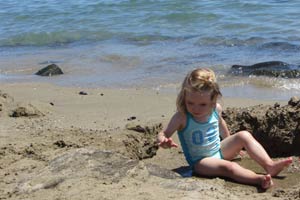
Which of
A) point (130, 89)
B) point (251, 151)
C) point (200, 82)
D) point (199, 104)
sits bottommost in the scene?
point (130, 89)

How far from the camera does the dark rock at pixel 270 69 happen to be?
756 centimetres

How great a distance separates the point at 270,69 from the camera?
7836 mm

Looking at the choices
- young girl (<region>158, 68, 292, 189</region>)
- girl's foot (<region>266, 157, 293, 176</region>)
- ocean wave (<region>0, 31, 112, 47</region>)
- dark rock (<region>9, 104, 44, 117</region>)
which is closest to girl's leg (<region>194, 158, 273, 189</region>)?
young girl (<region>158, 68, 292, 189</region>)

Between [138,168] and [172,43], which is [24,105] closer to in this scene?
[138,168]

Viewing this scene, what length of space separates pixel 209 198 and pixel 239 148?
1.22 metres

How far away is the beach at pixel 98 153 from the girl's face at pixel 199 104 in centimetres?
43

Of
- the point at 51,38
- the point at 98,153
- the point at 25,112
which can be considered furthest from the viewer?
the point at 51,38

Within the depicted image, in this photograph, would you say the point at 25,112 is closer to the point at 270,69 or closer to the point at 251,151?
the point at 251,151

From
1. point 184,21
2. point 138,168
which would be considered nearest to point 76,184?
point 138,168

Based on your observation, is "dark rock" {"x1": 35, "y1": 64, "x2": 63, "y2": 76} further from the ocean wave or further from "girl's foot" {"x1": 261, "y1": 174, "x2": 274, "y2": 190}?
"girl's foot" {"x1": 261, "y1": 174, "x2": 274, "y2": 190}

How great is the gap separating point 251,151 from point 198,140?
1.33ft

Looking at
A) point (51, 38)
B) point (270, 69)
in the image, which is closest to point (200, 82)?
point (270, 69)

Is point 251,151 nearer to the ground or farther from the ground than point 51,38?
farther from the ground

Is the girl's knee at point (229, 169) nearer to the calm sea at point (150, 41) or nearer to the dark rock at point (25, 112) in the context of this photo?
the dark rock at point (25, 112)
